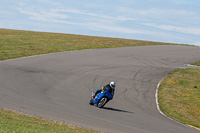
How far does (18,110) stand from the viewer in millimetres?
13602

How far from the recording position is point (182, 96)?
23.2 metres

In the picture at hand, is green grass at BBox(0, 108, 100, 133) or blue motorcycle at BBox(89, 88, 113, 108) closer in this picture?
green grass at BBox(0, 108, 100, 133)

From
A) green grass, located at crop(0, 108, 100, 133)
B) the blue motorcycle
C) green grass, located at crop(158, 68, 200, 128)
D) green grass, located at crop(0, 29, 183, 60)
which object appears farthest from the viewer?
green grass, located at crop(0, 29, 183, 60)

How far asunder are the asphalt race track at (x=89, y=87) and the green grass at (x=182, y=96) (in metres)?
0.79

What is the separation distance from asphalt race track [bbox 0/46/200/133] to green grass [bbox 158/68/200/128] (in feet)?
2.60

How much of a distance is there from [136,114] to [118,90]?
6.41 metres

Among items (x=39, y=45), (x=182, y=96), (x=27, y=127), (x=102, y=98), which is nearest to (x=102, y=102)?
(x=102, y=98)

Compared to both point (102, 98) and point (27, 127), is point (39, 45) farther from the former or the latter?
point (27, 127)

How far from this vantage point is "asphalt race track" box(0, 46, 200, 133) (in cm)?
1402

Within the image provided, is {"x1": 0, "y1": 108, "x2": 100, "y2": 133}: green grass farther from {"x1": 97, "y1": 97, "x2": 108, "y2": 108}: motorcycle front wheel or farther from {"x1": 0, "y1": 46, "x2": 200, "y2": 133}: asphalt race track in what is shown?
{"x1": 97, "y1": 97, "x2": 108, "y2": 108}: motorcycle front wheel

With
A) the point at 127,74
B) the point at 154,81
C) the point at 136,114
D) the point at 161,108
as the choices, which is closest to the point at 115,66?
the point at 127,74

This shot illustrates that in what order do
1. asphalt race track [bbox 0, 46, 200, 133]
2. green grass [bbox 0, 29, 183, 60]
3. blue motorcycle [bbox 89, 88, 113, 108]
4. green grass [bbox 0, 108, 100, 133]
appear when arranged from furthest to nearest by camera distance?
green grass [bbox 0, 29, 183, 60], blue motorcycle [bbox 89, 88, 113, 108], asphalt race track [bbox 0, 46, 200, 133], green grass [bbox 0, 108, 100, 133]

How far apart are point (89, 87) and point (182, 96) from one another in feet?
21.4


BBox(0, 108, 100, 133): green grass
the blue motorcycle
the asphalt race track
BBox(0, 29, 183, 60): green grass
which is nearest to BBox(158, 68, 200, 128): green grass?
the asphalt race track
